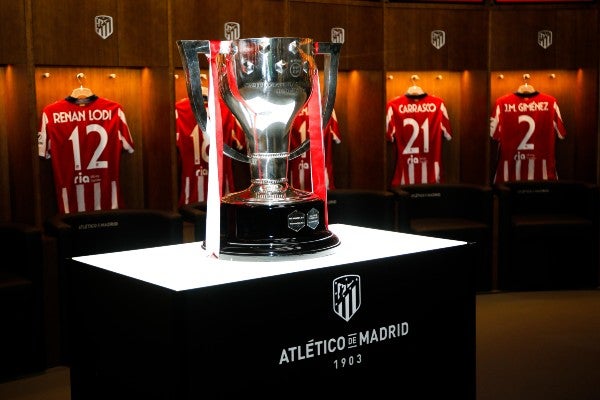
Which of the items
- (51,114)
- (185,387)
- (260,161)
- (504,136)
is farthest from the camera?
(504,136)

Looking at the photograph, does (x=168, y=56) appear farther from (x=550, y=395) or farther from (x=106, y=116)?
(x=550, y=395)

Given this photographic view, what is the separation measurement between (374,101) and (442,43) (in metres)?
0.74

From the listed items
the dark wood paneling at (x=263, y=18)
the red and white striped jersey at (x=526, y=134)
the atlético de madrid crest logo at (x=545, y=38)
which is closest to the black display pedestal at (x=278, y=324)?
the dark wood paneling at (x=263, y=18)

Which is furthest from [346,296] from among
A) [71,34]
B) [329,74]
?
[71,34]

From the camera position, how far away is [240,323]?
1410mm

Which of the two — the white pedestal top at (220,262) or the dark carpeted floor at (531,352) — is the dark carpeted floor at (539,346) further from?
the white pedestal top at (220,262)

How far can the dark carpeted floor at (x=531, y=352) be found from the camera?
152 inches

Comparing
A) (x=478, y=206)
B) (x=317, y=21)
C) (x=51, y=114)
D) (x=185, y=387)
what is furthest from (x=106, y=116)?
(x=185, y=387)

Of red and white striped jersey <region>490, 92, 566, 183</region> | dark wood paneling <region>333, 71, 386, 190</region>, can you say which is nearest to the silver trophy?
dark wood paneling <region>333, 71, 386, 190</region>

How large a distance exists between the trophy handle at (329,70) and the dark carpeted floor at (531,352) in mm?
2310

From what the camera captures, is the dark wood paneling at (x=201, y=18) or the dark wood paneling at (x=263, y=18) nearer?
the dark wood paneling at (x=201, y=18)

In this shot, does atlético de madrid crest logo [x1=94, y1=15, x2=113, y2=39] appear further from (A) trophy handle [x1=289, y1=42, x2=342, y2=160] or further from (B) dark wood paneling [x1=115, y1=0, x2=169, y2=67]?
(A) trophy handle [x1=289, y1=42, x2=342, y2=160]

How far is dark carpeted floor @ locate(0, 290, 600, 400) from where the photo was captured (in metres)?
3.86

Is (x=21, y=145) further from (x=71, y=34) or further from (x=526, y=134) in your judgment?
(x=526, y=134)
